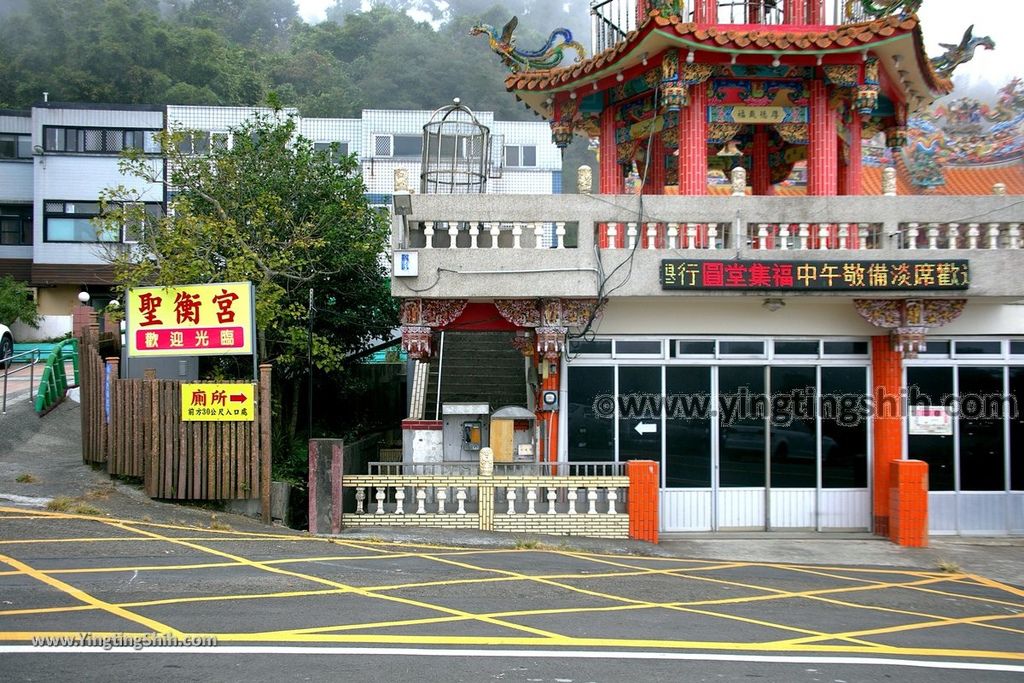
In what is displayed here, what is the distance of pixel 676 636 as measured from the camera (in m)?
8.52

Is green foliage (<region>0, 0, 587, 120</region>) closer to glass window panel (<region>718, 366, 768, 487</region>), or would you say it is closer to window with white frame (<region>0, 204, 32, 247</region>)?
window with white frame (<region>0, 204, 32, 247</region>)

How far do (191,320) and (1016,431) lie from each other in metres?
13.1

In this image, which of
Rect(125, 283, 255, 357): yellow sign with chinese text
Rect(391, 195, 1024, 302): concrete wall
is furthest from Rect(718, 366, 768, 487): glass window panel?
Rect(125, 283, 255, 357): yellow sign with chinese text

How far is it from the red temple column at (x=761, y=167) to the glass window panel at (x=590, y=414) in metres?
6.45

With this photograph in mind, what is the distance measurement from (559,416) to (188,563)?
247 inches

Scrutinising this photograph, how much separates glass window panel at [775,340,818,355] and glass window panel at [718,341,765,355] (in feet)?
0.93

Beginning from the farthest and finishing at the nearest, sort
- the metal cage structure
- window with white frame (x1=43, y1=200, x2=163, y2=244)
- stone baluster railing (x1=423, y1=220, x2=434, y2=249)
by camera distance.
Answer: window with white frame (x1=43, y1=200, x2=163, y2=244) → the metal cage structure → stone baluster railing (x1=423, y1=220, x2=434, y2=249)

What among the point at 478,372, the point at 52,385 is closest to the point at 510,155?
the point at 478,372

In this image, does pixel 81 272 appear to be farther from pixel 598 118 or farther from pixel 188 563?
pixel 188 563

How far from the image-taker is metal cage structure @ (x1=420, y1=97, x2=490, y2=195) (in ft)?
58.4

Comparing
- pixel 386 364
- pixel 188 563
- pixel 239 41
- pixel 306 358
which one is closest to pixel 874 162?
pixel 386 364

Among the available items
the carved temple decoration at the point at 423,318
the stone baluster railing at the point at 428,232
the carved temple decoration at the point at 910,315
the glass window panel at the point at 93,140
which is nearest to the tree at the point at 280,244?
the carved temple decoration at the point at 423,318

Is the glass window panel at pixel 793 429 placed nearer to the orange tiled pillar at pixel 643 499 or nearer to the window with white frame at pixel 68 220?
the orange tiled pillar at pixel 643 499

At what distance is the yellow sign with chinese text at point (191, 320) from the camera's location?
1313 cm
